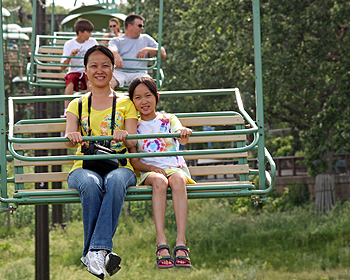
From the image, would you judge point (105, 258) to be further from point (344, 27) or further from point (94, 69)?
point (344, 27)

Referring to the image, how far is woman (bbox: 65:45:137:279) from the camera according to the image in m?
3.74

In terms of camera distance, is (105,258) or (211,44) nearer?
(105,258)

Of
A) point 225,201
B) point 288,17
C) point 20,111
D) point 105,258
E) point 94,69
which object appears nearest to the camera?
point 105,258

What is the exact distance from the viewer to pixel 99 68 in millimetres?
4227

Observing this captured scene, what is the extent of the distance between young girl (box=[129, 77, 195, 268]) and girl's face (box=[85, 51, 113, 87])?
0.21 m

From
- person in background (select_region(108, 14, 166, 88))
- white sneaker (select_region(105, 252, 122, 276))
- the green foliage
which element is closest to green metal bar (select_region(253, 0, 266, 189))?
white sneaker (select_region(105, 252, 122, 276))

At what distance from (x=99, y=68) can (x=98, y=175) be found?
794 mm

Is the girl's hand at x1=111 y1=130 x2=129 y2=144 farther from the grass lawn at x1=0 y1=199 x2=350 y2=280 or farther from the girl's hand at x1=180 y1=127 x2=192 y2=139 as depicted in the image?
the grass lawn at x1=0 y1=199 x2=350 y2=280

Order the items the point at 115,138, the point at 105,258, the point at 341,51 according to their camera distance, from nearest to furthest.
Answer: the point at 105,258 → the point at 115,138 → the point at 341,51

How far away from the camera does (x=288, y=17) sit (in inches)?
689

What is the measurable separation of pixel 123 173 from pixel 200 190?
56 cm

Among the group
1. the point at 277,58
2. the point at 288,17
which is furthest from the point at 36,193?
the point at 288,17

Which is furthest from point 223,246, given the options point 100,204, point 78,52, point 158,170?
point 100,204

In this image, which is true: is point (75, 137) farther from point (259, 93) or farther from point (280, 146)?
point (280, 146)
